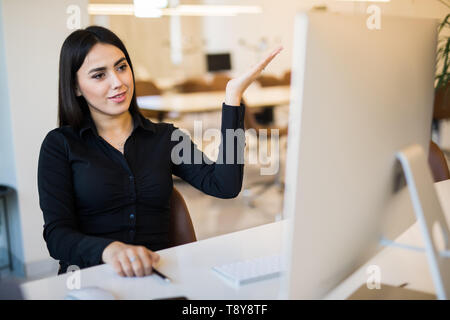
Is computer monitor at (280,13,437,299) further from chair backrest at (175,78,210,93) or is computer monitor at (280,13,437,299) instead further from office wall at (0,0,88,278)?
chair backrest at (175,78,210,93)

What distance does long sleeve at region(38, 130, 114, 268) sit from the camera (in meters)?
1.19

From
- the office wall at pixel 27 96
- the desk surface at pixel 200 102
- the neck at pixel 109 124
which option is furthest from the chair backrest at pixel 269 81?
the neck at pixel 109 124

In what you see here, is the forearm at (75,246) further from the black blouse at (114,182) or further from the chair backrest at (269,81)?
the chair backrest at (269,81)

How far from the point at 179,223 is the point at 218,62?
21.2 feet

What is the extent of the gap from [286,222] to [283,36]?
7.88m

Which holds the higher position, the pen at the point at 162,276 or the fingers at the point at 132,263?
the fingers at the point at 132,263

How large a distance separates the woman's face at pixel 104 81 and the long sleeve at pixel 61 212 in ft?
0.49

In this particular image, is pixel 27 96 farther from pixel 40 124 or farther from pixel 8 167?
pixel 8 167

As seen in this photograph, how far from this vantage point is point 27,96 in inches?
103

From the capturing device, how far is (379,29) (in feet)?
2.68

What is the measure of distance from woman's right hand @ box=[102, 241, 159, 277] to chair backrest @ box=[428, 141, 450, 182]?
1.27m

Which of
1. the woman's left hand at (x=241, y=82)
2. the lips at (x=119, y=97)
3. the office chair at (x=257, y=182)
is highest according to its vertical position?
the woman's left hand at (x=241, y=82)

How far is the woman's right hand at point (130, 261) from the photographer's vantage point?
1.06 m

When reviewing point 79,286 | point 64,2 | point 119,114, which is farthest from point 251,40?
point 79,286
